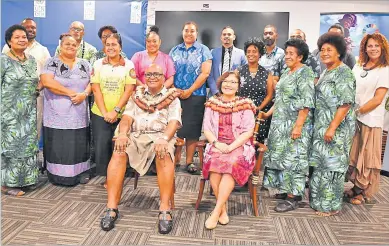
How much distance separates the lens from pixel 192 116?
434 centimetres

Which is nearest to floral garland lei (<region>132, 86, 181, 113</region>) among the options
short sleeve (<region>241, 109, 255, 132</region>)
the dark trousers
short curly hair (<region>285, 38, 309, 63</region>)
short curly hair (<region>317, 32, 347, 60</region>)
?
short sleeve (<region>241, 109, 255, 132</region>)

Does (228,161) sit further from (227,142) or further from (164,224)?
(164,224)

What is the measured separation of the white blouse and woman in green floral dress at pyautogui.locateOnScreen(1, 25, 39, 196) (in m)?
2.91

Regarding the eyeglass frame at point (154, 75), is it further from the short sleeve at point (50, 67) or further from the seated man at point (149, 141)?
the short sleeve at point (50, 67)

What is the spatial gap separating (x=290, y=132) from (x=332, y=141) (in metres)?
0.34

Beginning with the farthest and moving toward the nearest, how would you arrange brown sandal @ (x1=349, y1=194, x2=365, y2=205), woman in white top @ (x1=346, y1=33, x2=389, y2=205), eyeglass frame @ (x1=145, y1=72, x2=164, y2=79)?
brown sandal @ (x1=349, y1=194, x2=365, y2=205)
woman in white top @ (x1=346, y1=33, x2=389, y2=205)
eyeglass frame @ (x1=145, y1=72, x2=164, y2=79)

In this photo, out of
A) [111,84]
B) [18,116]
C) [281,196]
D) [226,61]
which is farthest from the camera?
[226,61]

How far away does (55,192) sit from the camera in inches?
148

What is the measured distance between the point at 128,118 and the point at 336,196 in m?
1.84

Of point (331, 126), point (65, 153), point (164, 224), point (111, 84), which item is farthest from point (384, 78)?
point (65, 153)

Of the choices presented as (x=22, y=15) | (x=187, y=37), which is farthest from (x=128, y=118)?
(x=22, y=15)

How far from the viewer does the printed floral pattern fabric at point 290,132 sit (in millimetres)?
3288

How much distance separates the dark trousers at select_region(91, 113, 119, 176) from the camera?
377cm

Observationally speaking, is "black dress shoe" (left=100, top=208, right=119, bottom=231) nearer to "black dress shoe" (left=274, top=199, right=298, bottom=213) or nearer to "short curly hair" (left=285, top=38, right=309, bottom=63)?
"black dress shoe" (left=274, top=199, right=298, bottom=213)
